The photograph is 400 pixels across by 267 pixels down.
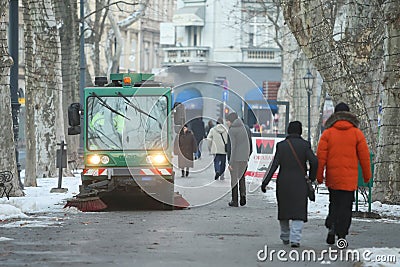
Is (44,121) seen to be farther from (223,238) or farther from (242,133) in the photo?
(223,238)

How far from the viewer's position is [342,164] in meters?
14.0

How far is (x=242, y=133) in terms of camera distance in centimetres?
2233

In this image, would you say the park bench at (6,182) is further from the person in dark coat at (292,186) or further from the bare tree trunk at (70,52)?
the bare tree trunk at (70,52)

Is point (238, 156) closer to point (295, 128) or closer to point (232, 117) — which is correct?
point (232, 117)

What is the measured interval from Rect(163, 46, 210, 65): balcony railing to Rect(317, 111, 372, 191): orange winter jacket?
2541 inches

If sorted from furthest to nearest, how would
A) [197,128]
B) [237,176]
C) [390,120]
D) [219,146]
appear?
[197,128]
[219,146]
[237,176]
[390,120]

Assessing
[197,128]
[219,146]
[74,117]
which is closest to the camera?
[74,117]

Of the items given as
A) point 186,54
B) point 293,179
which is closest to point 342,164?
point 293,179

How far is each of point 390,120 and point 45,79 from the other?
11.3 meters

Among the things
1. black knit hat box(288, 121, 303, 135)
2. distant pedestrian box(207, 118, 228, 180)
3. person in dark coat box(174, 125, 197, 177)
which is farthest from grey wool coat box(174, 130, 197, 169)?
black knit hat box(288, 121, 303, 135)

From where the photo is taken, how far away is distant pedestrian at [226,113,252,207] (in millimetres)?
21938

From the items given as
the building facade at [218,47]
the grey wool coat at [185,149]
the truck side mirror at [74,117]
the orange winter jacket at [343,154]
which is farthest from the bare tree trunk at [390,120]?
the building facade at [218,47]

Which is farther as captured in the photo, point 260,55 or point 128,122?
point 260,55

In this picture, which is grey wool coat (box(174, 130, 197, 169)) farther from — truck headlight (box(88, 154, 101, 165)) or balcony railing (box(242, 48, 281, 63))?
balcony railing (box(242, 48, 281, 63))
